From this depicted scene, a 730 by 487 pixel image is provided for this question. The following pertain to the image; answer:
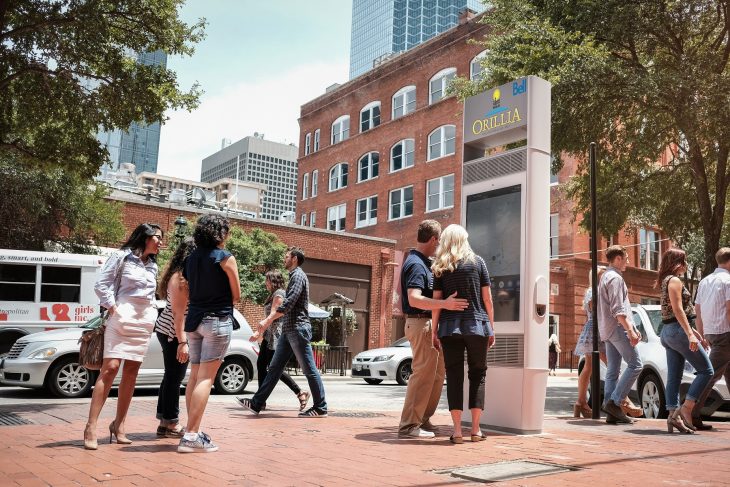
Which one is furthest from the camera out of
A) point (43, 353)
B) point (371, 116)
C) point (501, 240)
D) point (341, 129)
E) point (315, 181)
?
point (315, 181)

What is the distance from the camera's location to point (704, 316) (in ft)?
25.3

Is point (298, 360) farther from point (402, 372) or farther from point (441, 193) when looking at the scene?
point (441, 193)

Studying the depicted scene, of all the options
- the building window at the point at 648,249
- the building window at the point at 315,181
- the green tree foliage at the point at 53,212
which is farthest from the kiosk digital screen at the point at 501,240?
the building window at the point at 315,181

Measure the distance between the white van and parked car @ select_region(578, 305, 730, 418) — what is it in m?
11.4

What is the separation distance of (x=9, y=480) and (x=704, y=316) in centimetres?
645

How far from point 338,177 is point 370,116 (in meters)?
4.49

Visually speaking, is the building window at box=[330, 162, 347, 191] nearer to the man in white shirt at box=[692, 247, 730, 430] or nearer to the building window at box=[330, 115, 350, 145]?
the building window at box=[330, 115, 350, 145]

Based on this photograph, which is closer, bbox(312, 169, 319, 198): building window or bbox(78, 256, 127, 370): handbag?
bbox(78, 256, 127, 370): handbag

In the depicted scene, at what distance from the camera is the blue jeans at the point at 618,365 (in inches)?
325

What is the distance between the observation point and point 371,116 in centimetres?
4572

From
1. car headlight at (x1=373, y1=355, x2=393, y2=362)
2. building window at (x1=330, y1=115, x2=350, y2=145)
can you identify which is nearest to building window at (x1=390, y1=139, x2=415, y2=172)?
building window at (x1=330, y1=115, x2=350, y2=145)

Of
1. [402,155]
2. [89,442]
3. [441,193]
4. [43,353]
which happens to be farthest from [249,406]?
[402,155]

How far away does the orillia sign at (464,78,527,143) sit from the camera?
7.50m

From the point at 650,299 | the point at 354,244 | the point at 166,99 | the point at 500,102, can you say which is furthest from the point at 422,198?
the point at 500,102
